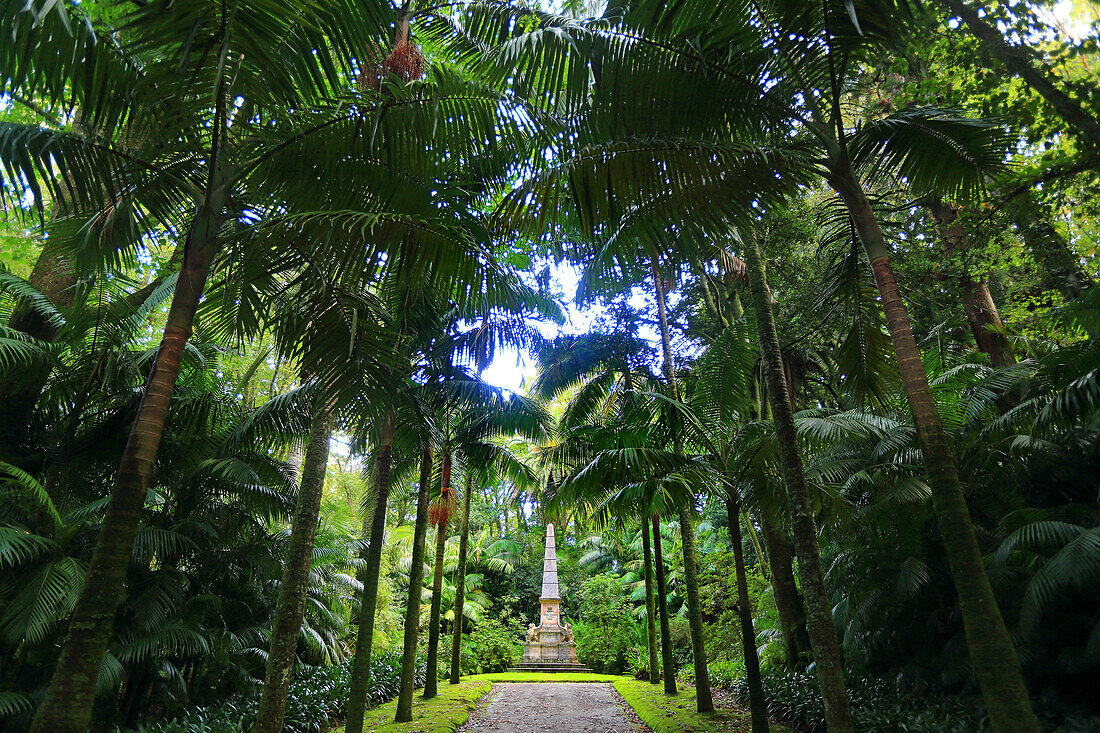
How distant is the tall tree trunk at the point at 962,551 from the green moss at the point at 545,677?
54.9ft

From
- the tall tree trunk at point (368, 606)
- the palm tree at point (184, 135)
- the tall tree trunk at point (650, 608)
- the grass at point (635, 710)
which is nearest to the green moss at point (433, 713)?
the grass at point (635, 710)

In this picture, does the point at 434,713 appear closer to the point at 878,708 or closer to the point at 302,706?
the point at 302,706

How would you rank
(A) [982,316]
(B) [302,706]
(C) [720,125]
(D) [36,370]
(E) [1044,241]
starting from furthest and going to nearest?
(A) [982,316] → (B) [302,706] → (D) [36,370] → (E) [1044,241] → (C) [720,125]

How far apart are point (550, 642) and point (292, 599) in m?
18.2

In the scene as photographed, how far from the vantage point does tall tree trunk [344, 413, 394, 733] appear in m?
7.64

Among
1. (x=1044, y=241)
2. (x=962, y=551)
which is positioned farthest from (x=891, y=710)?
(x=1044, y=241)

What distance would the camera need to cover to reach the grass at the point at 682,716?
8.61 meters

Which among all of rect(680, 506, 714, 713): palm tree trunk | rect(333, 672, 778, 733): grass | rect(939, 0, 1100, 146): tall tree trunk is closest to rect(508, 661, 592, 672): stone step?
rect(333, 672, 778, 733): grass

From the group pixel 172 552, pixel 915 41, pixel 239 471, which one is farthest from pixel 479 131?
pixel 172 552

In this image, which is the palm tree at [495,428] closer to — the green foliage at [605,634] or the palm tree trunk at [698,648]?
the palm tree trunk at [698,648]

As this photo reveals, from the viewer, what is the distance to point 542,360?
1307 cm

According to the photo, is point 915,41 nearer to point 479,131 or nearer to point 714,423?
point 479,131

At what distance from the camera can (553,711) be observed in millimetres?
12039

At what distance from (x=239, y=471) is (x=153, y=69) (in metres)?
5.99
